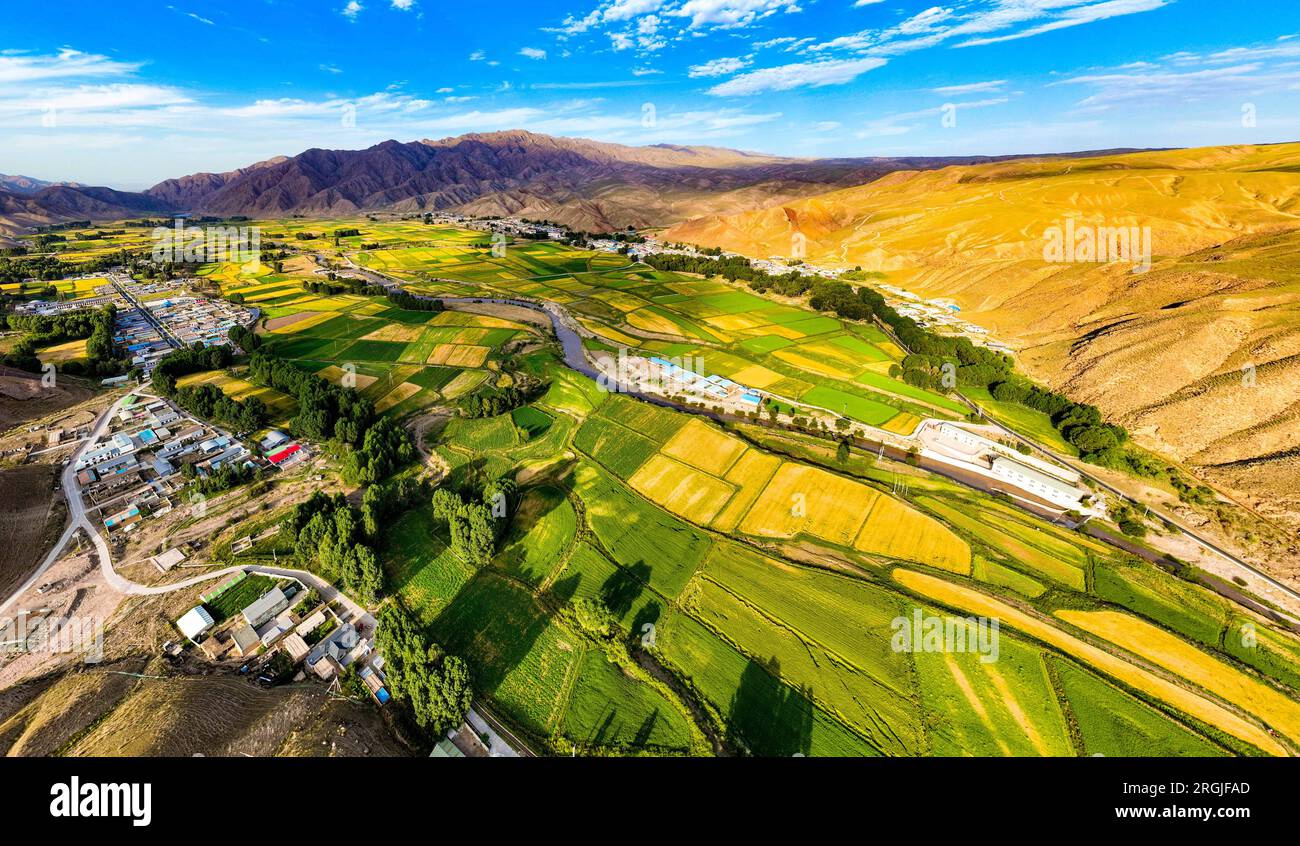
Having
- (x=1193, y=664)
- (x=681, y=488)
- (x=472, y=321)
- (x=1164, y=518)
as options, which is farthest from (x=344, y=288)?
(x=1193, y=664)

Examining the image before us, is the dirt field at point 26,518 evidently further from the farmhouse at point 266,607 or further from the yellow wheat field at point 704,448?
the yellow wheat field at point 704,448

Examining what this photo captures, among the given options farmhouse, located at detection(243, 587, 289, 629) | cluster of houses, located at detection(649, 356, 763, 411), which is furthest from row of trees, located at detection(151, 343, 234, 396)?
cluster of houses, located at detection(649, 356, 763, 411)

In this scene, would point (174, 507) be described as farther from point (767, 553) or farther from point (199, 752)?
point (767, 553)

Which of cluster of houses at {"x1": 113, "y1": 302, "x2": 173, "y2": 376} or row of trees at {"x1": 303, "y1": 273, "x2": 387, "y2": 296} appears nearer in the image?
cluster of houses at {"x1": 113, "y1": 302, "x2": 173, "y2": 376}

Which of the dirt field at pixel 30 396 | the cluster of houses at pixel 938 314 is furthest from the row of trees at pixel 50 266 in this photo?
the cluster of houses at pixel 938 314

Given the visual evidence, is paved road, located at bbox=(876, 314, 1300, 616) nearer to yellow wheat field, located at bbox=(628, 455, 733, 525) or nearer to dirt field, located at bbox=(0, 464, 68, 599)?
yellow wheat field, located at bbox=(628, 455, 733, 525)

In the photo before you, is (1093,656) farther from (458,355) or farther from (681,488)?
(458,355)
